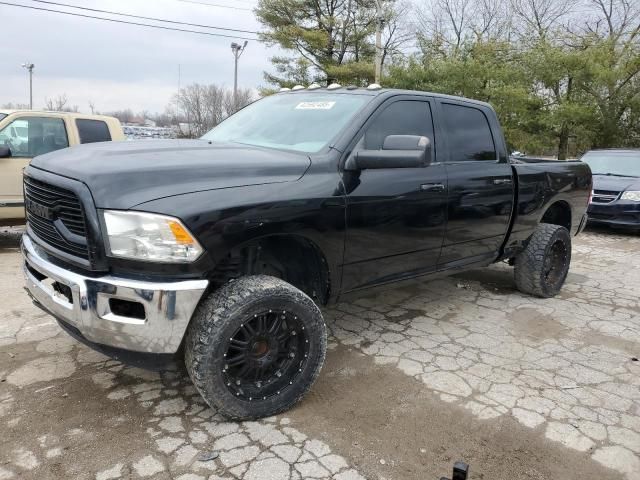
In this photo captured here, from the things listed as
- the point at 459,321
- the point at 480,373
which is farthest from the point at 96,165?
the point at 459,321

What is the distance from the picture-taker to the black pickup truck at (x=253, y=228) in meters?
2.38

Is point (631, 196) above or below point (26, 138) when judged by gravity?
below

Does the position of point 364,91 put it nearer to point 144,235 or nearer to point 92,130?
point 144,235

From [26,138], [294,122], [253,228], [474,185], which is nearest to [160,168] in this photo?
[253,228]

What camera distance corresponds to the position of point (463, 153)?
13.5 feet

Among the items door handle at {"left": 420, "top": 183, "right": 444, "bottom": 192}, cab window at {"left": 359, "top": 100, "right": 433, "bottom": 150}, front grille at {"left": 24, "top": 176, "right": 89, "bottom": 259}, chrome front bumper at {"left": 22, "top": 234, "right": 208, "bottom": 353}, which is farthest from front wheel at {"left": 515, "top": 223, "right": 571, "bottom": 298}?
front grille at {"left": 24, "top": 176, "right": 89, "bottom": 259}

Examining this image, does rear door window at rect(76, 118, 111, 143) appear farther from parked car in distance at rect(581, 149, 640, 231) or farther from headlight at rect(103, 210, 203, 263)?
→ parked car in distance at rect(581, 149, 640, 231)

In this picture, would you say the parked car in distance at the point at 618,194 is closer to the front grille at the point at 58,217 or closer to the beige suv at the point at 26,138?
the beige suv at the point at 26,138

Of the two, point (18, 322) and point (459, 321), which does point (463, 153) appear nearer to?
point (459, 321)

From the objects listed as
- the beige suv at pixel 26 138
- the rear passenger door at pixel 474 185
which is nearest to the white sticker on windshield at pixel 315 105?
the rear passenger door at pixel 474 185

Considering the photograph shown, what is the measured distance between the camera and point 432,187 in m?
3.65

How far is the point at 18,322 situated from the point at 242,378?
2.38 meters

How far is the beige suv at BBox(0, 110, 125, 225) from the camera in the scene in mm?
6508

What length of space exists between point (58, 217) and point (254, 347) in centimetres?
121
